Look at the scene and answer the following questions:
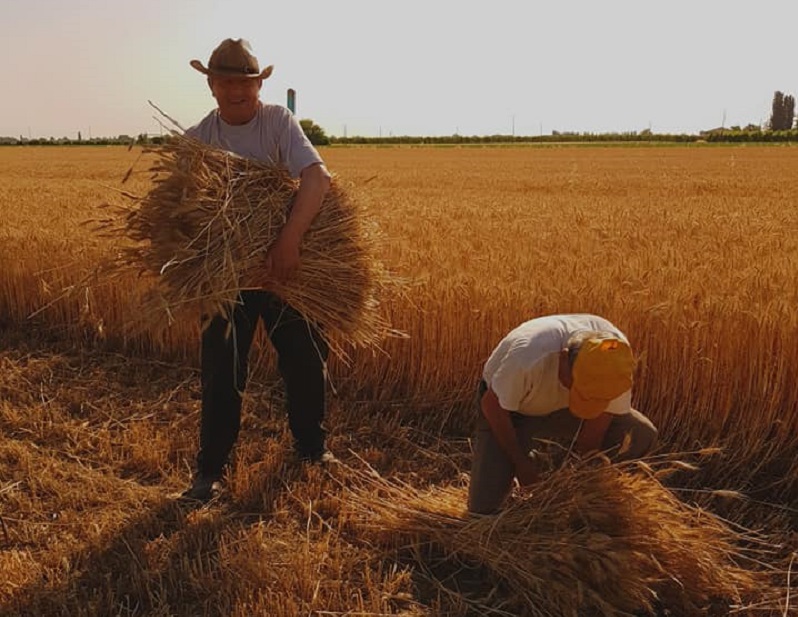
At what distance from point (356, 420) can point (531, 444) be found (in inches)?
55.6

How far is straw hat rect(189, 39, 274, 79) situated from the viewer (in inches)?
122

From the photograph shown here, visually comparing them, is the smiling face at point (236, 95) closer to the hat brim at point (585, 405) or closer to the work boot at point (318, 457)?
the work boot at point (318, 457)

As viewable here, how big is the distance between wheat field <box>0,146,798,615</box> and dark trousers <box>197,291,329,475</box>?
0.61ft

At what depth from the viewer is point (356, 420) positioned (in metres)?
4.29

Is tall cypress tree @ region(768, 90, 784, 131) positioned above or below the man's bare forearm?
above

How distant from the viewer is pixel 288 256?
3.18 m

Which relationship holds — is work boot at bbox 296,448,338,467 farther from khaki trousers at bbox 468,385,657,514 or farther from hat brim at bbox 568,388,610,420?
hat brim at bbox 568,388,610,420

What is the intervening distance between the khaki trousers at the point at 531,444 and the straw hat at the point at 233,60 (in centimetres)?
166

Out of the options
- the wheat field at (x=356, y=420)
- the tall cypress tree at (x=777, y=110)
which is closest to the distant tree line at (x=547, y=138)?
the tall cypress tree at (x=777, y=110)

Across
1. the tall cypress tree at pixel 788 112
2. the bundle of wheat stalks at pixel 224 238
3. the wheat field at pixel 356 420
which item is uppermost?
the tall cypress tree at pixel 788 112

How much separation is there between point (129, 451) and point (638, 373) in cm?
264

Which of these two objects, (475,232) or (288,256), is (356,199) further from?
(475,232)

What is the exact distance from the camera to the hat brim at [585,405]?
2607 mm

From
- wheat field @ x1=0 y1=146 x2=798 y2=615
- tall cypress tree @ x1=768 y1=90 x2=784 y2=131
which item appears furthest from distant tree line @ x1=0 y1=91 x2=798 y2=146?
wheat field @ x1=0 y1=146 x2=798 y2=615
